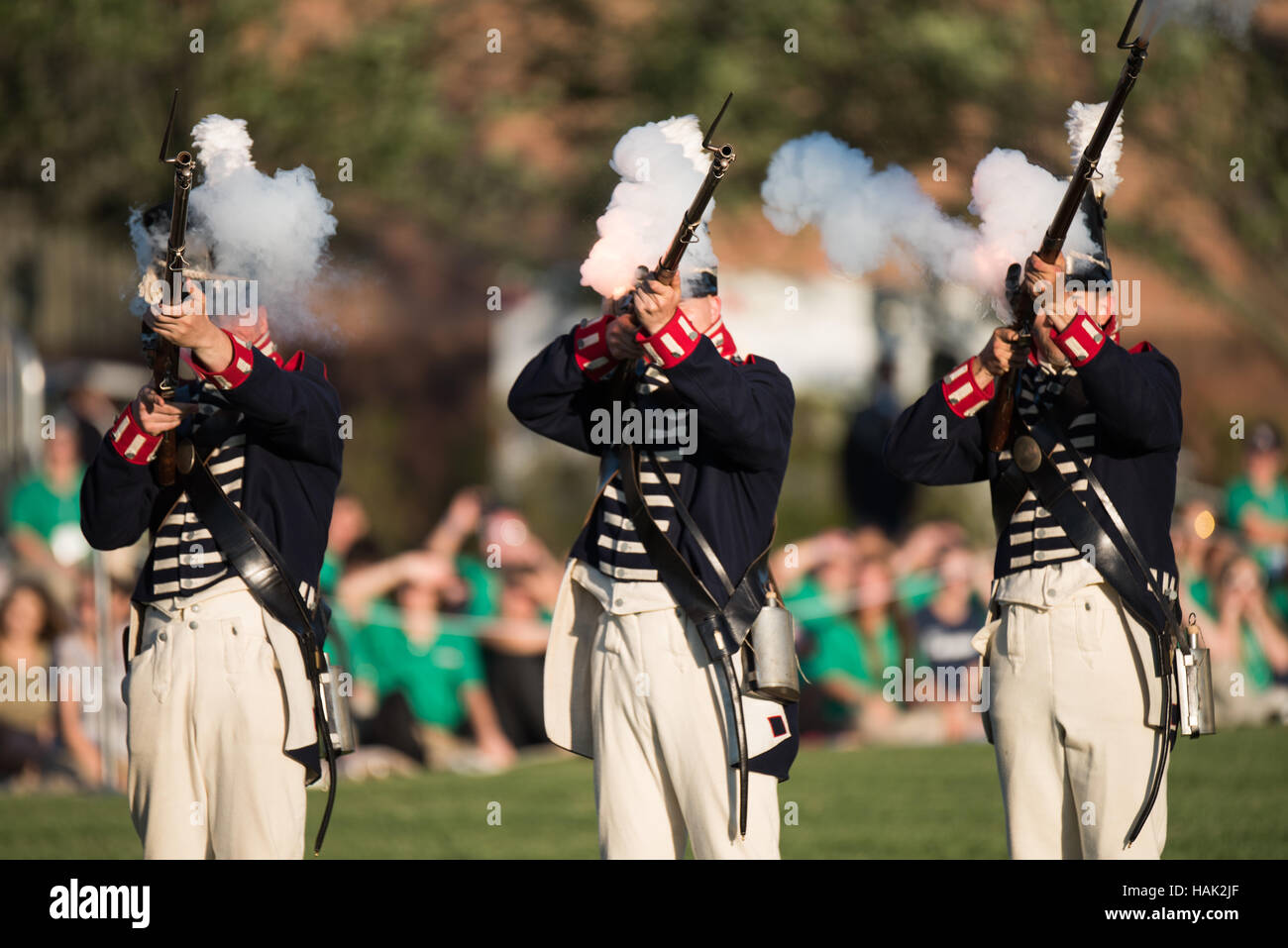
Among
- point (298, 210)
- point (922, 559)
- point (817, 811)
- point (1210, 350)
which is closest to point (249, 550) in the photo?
point (298, 210)

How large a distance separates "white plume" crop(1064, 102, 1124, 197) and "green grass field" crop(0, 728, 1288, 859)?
11.8ft

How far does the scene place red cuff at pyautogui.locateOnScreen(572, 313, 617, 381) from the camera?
16.5 ft

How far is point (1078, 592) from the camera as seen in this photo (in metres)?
5.04

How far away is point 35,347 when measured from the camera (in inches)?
693

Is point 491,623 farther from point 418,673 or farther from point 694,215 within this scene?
point 694,215

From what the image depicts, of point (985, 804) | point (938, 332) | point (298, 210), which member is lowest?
point (985, 804)

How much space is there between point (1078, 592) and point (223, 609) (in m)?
2.42

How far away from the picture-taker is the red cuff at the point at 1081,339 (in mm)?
4766

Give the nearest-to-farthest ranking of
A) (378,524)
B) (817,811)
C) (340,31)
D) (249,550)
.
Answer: (249,550), (817,811), (340,31), (378,524)

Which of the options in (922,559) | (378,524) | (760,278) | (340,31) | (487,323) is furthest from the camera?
(487,323)

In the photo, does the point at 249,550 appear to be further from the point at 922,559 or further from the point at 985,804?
the point at 922,559

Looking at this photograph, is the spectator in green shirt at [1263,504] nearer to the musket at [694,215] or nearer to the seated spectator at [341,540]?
the seated spectator at [341,540]

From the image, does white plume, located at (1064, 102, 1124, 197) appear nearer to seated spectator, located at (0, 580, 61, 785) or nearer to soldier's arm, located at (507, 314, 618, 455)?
soldier's arm, located at (507, 314, 618, 455)

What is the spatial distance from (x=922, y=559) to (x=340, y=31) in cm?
811
